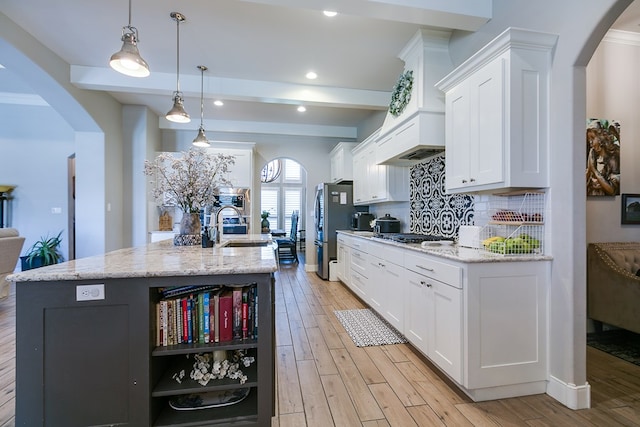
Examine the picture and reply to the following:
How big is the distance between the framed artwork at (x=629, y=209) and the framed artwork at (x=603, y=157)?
149 mm

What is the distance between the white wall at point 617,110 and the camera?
2799 mm

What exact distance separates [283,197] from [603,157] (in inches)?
301

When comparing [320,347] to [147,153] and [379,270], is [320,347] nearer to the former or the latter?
[379,270]

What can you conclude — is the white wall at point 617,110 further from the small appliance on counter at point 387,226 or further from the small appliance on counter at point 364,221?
the small appliance on counter at point 364,221

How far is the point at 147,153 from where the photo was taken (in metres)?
5.25

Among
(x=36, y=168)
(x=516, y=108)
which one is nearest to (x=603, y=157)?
(x=516, y=108)

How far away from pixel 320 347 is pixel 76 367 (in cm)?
176

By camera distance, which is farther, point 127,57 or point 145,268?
point 127,57

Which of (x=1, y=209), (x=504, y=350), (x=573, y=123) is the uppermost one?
(x=573, y=123)

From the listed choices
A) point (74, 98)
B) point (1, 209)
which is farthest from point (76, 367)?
point (1, 209)

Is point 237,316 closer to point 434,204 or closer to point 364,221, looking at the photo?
point 434,204

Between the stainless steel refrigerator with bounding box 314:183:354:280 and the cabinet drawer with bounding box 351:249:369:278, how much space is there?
3.57 feet

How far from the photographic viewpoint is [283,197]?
9.42 meters

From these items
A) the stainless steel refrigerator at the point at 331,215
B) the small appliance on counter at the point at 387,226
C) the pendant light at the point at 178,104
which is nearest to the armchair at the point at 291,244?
the stainless steel refrigerator at the point at 331,215
